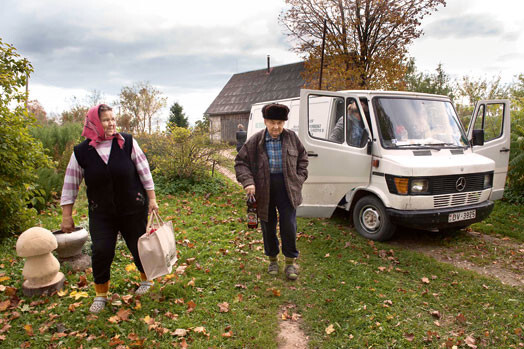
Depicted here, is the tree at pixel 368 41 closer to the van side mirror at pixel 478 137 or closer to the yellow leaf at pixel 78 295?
the van side mirror at pixel 478 137

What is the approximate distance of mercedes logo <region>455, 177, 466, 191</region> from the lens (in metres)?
5.41

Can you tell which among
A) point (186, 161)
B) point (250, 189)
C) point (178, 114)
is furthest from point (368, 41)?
point (178, 114)

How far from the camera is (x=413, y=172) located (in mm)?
5113

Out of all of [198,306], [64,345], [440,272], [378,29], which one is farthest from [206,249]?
[378,29]

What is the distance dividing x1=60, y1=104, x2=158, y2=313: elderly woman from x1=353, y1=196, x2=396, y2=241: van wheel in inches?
142

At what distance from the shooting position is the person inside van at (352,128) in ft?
19.4

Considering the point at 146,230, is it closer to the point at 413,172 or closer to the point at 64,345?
the point at 64,345

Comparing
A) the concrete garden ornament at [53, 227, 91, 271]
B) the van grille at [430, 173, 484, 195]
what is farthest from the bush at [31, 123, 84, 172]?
the van grille at [430, 173, 484, 195]

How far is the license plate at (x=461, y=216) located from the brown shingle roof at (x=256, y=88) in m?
22.6

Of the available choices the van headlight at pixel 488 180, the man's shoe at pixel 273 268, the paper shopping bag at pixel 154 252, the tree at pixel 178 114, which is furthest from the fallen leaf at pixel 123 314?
the tree at pixel 178 114

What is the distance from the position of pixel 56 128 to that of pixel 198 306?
1014cm

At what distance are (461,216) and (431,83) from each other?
2804 centimetres

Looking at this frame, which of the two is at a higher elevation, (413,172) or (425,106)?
(425,106)

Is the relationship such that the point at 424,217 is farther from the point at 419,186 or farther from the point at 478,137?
the point at 478,137
